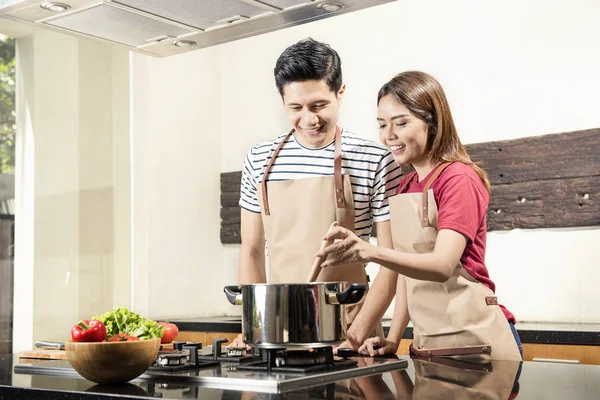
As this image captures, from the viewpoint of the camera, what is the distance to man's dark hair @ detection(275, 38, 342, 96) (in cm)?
205

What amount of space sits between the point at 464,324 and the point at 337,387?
1.86ft

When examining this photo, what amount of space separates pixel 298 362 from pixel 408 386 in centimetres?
25

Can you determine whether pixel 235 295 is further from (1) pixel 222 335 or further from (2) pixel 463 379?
(1) pixel 222 335

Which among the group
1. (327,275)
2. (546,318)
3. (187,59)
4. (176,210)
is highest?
(187,59)

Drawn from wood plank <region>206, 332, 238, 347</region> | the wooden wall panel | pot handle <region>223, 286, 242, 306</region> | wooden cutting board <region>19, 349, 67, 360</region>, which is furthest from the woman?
wood plank <region>206, 332, 238, 347</region>

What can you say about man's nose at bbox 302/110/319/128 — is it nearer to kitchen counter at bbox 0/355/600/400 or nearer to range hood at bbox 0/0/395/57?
range hood at bbox 0/0/395/57

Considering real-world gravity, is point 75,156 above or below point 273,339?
above

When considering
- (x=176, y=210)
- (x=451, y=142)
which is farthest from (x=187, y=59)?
(x=451, y=142)

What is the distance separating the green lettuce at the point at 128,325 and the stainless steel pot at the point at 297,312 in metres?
0.24

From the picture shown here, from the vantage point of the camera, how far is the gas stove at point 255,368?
1.35 metres

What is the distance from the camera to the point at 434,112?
1903 mm

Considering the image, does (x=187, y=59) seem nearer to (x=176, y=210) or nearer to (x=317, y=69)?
(x=176, y=210)

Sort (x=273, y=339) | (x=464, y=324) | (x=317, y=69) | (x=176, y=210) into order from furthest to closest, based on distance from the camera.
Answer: (x=176, y=210) → (x=317, y=69) → (x=464, y=324) → (x=273, y=339)

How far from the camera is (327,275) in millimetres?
2064
